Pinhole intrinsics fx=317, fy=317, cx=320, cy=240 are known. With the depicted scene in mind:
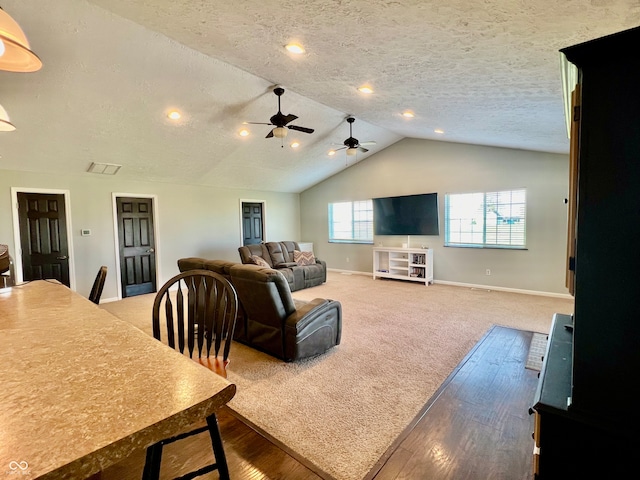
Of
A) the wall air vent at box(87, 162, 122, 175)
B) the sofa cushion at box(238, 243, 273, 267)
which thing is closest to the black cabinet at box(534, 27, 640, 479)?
the sofa cushion at box(238, 243, 273, 267)

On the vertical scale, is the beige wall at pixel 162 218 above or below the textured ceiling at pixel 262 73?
below

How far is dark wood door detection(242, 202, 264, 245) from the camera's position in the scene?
8.07m

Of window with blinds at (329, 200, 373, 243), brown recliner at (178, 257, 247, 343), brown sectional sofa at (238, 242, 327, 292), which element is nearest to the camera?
brown recliner at (178, 257, 247, 343)

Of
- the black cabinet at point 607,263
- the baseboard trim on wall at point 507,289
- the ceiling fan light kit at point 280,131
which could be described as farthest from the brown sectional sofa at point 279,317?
the baseboard trim on wall at point 507,289

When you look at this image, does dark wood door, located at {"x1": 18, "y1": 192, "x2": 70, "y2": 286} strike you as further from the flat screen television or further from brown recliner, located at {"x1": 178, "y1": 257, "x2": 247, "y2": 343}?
the flat screen television

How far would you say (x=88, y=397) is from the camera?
716mm

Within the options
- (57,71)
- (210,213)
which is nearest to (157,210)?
(210,213)

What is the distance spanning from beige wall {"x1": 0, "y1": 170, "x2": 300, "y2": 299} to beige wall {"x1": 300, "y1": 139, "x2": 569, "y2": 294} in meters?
2.43

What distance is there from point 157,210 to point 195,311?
5.06 meters

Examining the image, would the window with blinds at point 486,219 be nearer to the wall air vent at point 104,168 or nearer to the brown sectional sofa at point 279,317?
the brown sectional sofa at point 279,317

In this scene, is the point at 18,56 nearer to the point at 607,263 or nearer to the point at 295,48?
the point at 295,48

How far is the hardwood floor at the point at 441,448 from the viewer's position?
1769 millimetres

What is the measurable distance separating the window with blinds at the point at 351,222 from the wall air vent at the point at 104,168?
5.10 m

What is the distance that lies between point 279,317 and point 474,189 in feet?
16.5
